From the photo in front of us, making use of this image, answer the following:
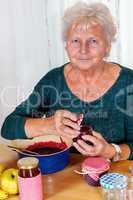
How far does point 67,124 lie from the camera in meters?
1.42

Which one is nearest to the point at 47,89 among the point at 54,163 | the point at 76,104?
the point at 76,104

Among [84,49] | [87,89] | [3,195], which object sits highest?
[84,49]

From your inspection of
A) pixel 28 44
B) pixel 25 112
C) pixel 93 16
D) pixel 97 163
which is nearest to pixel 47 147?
pixel 97 163

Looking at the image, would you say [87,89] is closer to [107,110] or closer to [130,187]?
[107,110]

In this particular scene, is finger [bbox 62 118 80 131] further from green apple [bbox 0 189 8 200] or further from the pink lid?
green apple [bbox 0 189 8 200]

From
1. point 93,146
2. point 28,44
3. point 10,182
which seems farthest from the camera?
point 28,44

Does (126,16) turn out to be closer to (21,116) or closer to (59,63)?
(59,63)

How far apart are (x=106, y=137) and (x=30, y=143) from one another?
41cm

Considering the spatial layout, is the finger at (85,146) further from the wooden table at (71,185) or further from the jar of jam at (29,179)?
the jar of jam at (29,179)

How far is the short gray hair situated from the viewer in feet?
5.41

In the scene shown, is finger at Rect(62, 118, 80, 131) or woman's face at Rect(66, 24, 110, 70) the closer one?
finger at Rect(62, 118, 80, 131)

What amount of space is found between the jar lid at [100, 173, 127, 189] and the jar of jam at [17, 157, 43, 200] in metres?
0.20

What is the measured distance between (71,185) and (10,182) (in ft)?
0.69

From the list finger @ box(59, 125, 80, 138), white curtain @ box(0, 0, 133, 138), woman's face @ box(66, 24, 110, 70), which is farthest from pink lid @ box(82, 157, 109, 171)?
white curtain @ box(0, 0, 133, 138)
